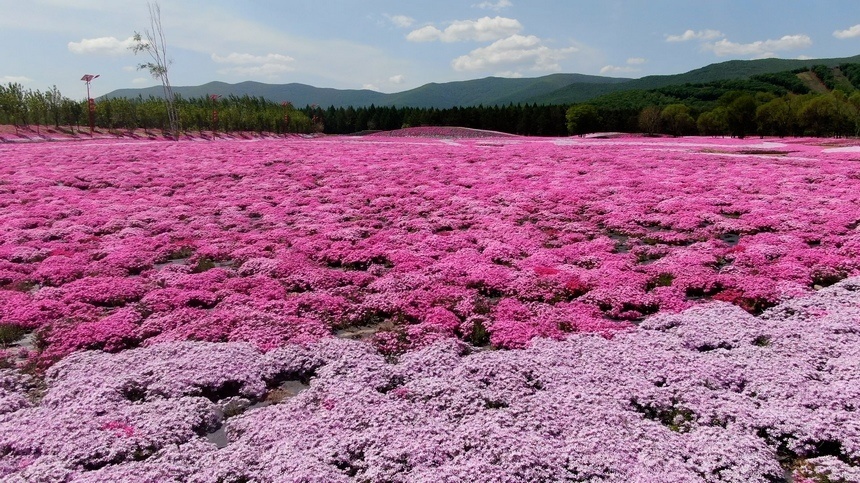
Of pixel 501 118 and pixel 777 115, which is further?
pixel 501 118

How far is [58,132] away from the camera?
241 ft

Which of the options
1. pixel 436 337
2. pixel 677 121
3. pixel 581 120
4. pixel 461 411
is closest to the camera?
pixel 461 411

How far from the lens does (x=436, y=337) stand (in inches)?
374

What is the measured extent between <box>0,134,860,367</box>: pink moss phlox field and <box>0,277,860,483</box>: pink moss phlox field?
0.90 meters

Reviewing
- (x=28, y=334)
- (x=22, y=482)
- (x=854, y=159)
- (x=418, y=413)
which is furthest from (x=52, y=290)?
(x=854, y=159)

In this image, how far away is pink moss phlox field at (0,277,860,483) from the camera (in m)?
5.97

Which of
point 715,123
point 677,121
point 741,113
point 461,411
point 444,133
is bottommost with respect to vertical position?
point 461,411

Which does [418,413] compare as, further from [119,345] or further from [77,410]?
[119,345]

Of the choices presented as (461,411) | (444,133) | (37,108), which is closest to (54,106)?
(37,108)

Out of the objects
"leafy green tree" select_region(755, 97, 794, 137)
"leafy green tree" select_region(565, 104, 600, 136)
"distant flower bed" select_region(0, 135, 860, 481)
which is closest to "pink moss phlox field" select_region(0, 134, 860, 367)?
"distant flower bed" select_region(0, 135, 860, 481)

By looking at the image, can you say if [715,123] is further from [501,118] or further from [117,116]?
[117,116]

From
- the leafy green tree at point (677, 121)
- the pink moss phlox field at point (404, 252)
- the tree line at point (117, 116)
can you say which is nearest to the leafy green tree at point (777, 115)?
the leafy green tree at point (677, 121)

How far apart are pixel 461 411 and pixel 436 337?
2.49 metres

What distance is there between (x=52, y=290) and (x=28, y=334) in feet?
6.80
